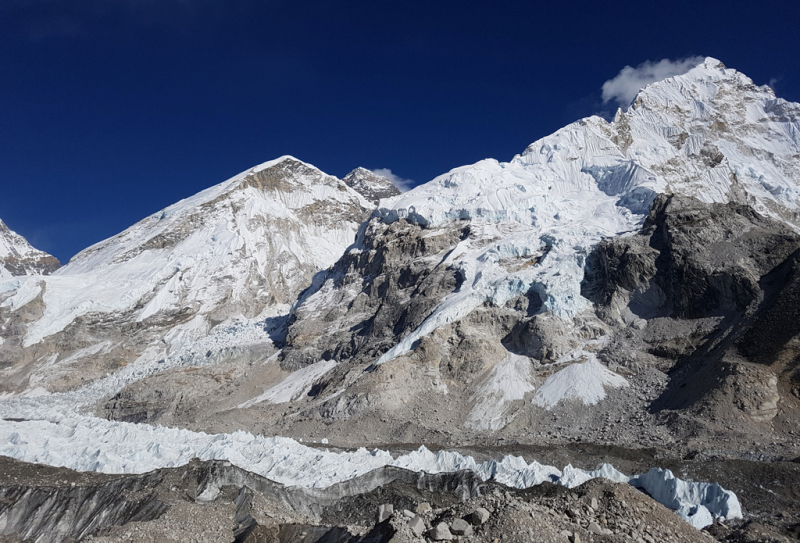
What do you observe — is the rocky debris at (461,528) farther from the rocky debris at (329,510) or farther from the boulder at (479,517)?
the boulder at (479,517)

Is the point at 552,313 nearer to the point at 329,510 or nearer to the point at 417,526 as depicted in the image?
the point at 329,510

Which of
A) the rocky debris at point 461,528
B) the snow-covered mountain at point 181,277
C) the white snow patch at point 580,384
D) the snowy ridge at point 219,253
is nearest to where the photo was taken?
the rocky debris at point 461,528

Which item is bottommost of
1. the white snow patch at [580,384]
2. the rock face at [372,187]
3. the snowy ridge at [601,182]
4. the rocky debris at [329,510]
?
the rocky debris at [329,510]

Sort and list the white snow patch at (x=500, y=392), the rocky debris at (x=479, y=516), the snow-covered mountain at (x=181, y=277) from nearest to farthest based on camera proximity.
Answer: the rocky debris at (x=479, y=516) → the white snow patch at (x=500, y=392) → the snow-covered mountain at (x=181, y=277)

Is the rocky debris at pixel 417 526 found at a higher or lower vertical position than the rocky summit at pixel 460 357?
lower

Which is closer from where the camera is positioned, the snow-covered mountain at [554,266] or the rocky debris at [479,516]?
the rocky debris at [479,516]

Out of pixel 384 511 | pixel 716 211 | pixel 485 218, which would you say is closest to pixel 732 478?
pixel 384 511

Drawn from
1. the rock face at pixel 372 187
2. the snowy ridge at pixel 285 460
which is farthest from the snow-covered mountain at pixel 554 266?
the rock face at pixel 372 187
